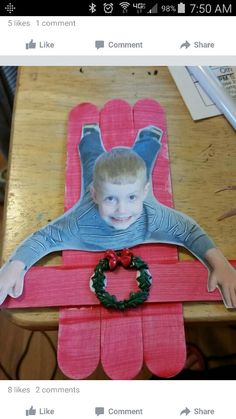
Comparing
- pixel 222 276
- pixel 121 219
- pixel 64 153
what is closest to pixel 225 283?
pixel 222 276

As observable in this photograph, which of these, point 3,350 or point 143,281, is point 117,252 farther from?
point 3,350

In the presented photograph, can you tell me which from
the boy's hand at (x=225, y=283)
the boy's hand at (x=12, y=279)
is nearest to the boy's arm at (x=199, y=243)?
the boy's hand at (x=225, y=283)

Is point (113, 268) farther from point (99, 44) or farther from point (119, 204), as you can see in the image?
point (99, 44)

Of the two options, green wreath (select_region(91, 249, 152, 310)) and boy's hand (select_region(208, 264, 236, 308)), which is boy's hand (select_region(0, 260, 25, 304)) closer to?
green wreath (select_region(91, 249, 152, 310))

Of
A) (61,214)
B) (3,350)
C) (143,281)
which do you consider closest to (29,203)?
(61,214)

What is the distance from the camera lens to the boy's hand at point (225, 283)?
386 mm

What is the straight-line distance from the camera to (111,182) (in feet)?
1.38
